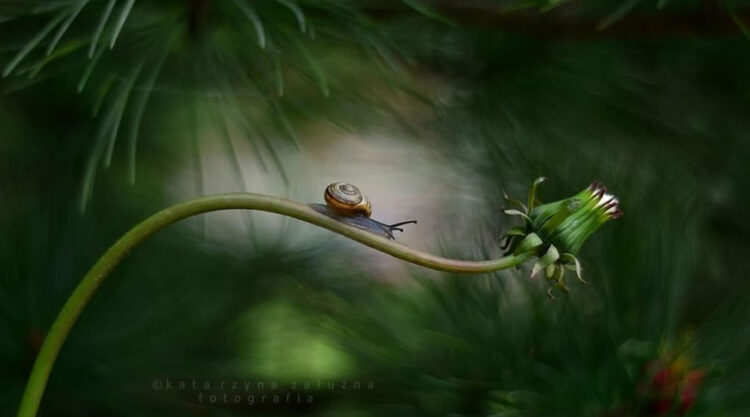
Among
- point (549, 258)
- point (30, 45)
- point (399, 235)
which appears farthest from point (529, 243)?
point (399, 235)

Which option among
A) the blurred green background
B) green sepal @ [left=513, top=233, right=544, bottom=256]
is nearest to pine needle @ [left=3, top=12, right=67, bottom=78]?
the blurred green background

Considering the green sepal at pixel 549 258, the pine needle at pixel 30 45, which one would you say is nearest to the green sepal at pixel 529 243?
the green sepal at pixel 549 258

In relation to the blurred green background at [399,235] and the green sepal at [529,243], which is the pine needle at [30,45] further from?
the green sepal at [529,243]

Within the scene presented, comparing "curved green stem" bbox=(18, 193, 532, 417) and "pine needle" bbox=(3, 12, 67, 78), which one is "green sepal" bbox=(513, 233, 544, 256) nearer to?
"curved green stem" bbox=(18, 193, 532, 417)

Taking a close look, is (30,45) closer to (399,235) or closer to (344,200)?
(344,200)

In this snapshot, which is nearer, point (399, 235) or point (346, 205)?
point (346, 205)

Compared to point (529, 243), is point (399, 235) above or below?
above
